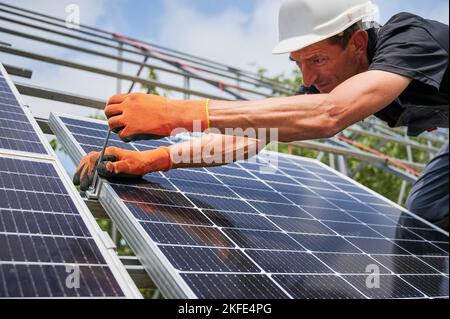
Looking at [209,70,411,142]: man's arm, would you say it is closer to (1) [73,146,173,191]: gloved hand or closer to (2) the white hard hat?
(2) the white hard hat

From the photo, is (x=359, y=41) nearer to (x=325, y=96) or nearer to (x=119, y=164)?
(x=325, y=96)

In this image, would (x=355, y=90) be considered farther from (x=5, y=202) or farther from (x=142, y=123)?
(x=5, y=202)

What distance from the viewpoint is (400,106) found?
11.2 ft

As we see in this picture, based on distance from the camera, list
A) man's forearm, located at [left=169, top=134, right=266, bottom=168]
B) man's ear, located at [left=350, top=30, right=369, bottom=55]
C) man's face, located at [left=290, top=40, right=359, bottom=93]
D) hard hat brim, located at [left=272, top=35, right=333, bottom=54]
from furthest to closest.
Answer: man's forearm, located at [left=169, top=134, right=266, bottom=168]
man's ear, located at [left=350, top=30, right=369, bottom=55]
man's face, located at [left=290, top=40, right=359, bottom=93]
hard hat brim, located at [left=272, top=35, right=333, bottom=54]

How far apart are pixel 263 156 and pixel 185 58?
5.59 metres

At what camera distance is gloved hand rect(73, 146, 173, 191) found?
304 cm

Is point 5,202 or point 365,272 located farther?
point 365,272

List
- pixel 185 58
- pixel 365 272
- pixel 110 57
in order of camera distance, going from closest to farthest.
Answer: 1. pixel 365 272
2. pixel 110 57
3. pixel 185 58

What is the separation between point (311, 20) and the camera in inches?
121

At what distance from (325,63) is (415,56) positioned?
578 mm

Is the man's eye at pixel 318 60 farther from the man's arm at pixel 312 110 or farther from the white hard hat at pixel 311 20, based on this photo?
the man's arm at pixel 312 110

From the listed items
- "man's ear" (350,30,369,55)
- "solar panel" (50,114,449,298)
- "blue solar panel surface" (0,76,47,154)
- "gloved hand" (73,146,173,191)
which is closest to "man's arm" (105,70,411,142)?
"gloved hand" (73,146,173,191)

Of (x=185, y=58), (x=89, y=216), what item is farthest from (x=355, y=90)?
(x=185, y=58)

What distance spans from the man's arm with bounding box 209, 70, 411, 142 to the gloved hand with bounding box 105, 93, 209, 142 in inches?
3.4
